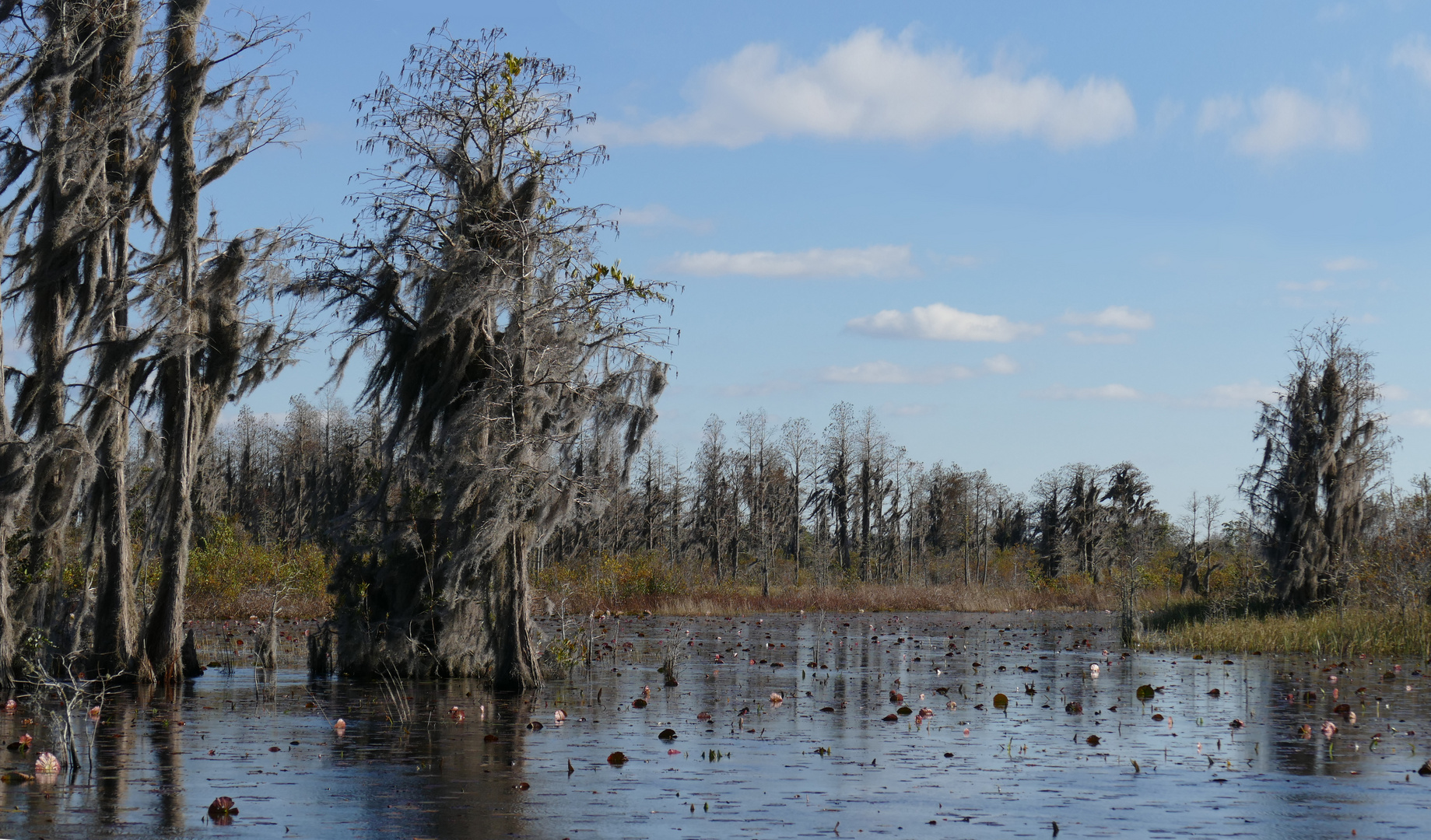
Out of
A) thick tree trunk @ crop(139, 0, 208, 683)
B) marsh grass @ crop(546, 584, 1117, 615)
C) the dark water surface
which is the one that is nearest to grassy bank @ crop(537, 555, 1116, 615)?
marsh grass @ crop(546, 584, 1117, 615)

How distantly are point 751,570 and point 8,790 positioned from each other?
166 ft

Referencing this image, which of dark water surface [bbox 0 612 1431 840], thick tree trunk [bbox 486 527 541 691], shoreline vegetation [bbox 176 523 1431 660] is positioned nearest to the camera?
dark water surface [bbox 0 612 1431 840]

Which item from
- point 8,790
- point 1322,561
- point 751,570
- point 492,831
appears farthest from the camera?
point 751,570

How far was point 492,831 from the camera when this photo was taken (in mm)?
8031

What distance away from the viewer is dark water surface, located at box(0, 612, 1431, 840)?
8.45 metres

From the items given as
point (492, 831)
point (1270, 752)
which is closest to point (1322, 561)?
point (1270, 752)

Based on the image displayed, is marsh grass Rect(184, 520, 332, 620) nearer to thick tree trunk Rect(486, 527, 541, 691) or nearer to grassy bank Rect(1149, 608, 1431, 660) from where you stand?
thick tree trunk Rect(486, 527, 541, 691)

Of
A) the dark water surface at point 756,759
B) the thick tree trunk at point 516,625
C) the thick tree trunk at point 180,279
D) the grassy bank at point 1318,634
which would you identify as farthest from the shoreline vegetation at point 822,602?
the thick tree trunk at point 180,279

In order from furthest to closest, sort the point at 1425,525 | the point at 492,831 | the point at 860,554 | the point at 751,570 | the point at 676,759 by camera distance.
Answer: the point at 860,554 → the point at 751,570 → the point at 1425,525 → the point at 676,759 → the point at 492,831

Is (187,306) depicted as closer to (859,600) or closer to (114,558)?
(114,558)

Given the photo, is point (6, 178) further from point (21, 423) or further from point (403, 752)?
point (403, 752)

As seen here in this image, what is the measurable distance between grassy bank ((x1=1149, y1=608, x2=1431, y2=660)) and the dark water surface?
9.38 feet

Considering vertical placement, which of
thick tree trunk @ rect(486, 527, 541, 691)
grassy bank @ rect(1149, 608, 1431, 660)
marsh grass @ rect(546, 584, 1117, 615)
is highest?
thick tree trunk @ rect(486, 527, 541, 691)

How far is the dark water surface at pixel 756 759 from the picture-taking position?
27.7 feet
